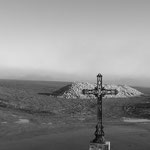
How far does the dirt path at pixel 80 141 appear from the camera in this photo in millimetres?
28016

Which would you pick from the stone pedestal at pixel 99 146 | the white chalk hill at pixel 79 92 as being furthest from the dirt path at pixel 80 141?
the white chalk hill at pixel 79 92

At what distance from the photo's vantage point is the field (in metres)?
29.6

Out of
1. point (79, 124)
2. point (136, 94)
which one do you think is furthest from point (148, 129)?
point (136, 94)

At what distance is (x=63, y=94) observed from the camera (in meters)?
71.1

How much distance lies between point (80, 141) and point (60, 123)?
1147cm

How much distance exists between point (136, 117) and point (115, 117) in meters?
3.55

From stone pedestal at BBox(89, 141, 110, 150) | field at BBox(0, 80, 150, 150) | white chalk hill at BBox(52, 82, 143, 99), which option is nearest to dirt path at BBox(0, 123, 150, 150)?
field at BBox(0, 80, 150, 150)

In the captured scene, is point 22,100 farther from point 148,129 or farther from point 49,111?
point 148,129

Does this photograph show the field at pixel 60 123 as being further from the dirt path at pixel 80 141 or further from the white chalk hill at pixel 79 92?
the white chalk hill at pixel 79 92

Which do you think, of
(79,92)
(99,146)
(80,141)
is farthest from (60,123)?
(79,92)

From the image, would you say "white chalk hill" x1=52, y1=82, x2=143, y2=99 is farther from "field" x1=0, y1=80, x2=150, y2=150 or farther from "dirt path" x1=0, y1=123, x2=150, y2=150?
"dirt path" x1=0, y1=123, x2=150, y2=150

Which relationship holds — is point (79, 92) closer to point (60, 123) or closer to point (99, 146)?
point (60, 123)

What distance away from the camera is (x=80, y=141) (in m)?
30.4

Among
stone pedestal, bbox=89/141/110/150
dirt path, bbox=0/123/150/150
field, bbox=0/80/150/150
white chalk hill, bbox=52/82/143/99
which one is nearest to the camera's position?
stone pedestal, bbox=89/141/110/150
